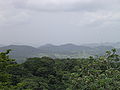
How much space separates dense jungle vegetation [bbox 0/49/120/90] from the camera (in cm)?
1496

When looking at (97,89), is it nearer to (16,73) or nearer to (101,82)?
(101,82)

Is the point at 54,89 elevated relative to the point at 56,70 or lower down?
lower down

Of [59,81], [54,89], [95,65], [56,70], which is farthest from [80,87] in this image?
[56,70]

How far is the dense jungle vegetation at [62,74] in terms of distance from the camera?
1496cm

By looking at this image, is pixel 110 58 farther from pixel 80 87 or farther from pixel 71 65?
pixel 71 65

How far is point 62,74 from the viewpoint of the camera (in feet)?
125

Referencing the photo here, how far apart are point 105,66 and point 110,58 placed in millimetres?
2118

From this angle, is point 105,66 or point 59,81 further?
point 59,81

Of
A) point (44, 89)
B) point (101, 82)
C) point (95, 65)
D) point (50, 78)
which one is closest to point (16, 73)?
point (50, 78)

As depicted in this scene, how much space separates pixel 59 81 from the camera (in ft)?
125

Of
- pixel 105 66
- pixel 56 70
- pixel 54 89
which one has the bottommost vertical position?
pixel 54 89

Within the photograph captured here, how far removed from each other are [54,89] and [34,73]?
7963mm

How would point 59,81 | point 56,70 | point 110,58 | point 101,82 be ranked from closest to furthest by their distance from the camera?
1. point 101,82
2. point 110,58
3. point 59,81
4. point 56,70

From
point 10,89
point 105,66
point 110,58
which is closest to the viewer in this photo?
point 10,89
